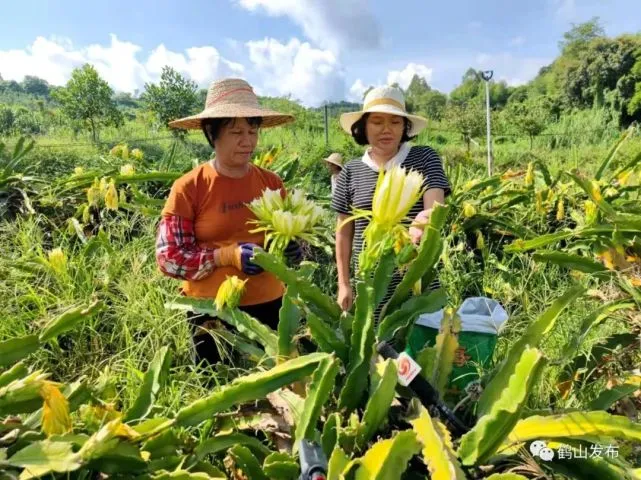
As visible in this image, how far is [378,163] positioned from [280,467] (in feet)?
3.86

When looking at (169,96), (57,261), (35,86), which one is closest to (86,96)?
(169,96)

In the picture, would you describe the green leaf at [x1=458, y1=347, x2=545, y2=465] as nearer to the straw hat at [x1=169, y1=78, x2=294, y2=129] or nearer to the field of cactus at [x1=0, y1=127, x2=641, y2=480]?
the field of cactus at [x1=0, y1=127, x2=641, y2=480]

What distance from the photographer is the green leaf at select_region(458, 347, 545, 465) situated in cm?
90

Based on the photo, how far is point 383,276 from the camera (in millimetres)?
1293

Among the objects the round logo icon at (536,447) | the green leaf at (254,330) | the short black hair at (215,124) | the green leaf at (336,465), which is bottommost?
the round logo icon at (536,447)

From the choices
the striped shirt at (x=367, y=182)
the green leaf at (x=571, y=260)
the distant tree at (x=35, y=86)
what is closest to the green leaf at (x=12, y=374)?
the striped shirt at (x=367, y=182)

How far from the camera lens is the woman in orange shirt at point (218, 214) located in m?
1.49

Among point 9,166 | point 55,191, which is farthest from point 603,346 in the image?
point 9,166

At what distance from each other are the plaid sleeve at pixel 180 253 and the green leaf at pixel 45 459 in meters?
0.69

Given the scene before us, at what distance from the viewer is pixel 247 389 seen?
1.04 meters

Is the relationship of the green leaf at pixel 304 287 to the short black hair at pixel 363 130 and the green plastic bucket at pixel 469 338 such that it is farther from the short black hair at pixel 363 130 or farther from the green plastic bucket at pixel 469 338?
the short black hair at pixel 363 130

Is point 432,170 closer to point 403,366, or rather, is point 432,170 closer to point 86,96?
point 403,366

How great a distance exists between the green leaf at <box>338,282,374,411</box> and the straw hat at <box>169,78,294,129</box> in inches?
26.5

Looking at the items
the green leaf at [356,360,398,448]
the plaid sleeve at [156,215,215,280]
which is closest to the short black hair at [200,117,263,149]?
the plaid sleeve at [156,215,215,280]
